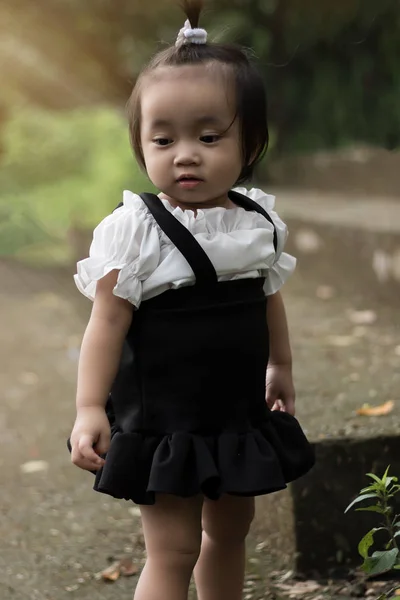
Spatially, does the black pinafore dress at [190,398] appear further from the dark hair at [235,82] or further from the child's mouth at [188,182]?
the dark hair at [235,82]

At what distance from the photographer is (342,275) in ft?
15.9

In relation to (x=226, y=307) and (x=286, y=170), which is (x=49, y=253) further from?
(x=226, y=307)

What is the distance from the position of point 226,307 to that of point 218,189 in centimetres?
20

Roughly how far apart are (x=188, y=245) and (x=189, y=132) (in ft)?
0.62

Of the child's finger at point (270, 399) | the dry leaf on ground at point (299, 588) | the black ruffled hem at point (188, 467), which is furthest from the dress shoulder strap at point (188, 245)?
the dry leaf on ground at point (299, 588)

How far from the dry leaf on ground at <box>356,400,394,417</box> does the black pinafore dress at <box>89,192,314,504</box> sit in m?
0.72

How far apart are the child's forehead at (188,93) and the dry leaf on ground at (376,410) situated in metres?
0.98

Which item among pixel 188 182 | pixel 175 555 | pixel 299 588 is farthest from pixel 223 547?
pixel 188 182

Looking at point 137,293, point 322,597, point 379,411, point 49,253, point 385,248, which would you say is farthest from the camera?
point 49,253

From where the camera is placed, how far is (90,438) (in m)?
1.58

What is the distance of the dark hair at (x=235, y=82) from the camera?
1640 millimetres

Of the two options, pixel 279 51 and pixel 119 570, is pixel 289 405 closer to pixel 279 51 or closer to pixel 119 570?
pixel 119 570

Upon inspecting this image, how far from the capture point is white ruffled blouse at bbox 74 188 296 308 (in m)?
1.57

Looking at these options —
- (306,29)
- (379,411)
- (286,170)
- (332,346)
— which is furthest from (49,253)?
(379,411)
